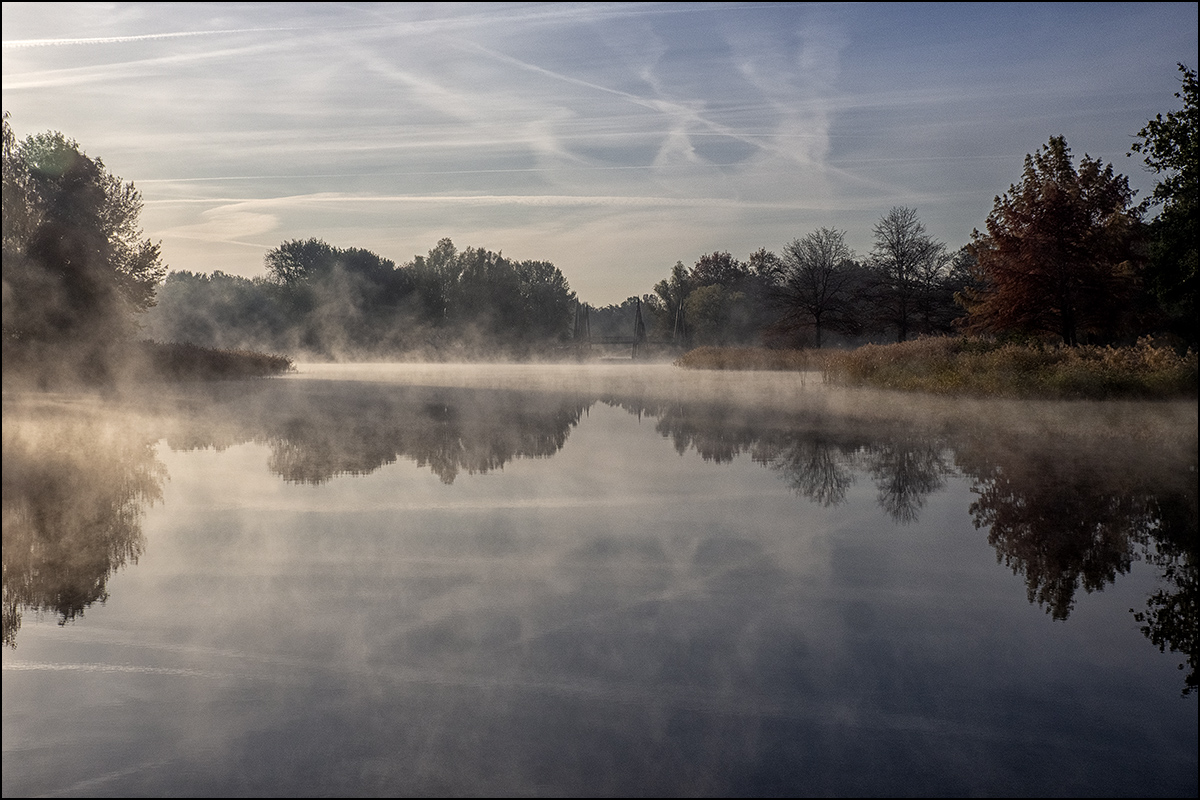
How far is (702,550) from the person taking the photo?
848 centimetres

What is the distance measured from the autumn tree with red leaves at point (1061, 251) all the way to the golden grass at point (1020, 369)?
2285 mm

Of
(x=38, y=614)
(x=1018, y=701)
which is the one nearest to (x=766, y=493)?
(x=1018, y=701)

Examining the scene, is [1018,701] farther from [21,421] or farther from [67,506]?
[21,421]

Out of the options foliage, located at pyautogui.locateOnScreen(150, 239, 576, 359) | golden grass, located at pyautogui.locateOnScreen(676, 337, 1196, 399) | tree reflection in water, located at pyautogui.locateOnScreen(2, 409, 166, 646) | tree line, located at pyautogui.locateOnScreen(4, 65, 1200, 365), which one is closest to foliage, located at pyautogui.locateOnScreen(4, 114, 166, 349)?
tree line, located at pyautogui.locateOnScreen(4, 65, 1200, 365)

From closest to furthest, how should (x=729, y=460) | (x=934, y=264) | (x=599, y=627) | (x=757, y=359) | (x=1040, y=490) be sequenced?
(x=599, y=627)
(x=1040, y=490)
(x=729, y=460)
(x=757, y=359)
(x=934, y=264)

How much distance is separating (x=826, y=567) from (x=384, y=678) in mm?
4338

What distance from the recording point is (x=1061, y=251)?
99.5 ft

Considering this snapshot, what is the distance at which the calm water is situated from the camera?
424 cm

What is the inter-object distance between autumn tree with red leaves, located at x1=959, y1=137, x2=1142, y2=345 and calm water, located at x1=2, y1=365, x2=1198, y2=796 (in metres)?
18.6

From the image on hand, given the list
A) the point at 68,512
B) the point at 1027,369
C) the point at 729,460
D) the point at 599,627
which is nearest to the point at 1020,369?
the point at 1027,369

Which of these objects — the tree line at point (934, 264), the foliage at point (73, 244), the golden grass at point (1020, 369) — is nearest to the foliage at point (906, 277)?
the tree line at point (934, 264)

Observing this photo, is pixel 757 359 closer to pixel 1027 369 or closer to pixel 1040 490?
pixel 1027 369

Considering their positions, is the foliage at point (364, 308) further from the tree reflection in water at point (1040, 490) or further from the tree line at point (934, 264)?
the tree reflection in water at point (1040, 490)

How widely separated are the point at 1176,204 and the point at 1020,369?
9.79m
